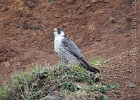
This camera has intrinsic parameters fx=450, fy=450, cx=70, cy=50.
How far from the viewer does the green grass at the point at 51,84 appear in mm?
7168

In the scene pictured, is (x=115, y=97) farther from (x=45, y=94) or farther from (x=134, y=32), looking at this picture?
(x=134, y=32)

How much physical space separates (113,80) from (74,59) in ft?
4.04

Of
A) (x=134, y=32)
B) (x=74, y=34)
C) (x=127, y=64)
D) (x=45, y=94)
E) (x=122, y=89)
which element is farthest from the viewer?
(x=74, y=34)

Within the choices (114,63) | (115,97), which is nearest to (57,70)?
(115,97)

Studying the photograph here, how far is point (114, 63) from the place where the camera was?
9.16m

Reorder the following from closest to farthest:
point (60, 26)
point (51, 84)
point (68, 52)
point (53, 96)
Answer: point (53, 96) → point (51, 84) → point (68, 52) → point (60, 26)

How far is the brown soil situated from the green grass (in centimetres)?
336

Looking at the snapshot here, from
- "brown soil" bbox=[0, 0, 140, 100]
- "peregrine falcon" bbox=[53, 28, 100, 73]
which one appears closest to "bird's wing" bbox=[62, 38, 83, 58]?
"peregrine falcon" bbox=[53, 28, 100, 73]

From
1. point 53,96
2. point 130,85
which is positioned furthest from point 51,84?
point 130,85

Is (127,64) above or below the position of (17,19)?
below

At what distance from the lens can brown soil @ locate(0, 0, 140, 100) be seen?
11.8 m

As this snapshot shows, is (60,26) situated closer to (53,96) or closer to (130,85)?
(130,85)

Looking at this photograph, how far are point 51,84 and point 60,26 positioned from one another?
5961 mm

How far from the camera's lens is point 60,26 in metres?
13.2
